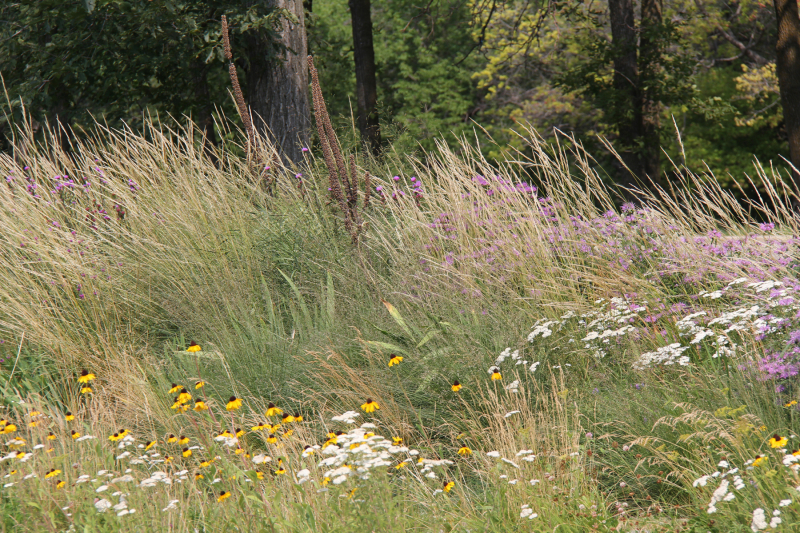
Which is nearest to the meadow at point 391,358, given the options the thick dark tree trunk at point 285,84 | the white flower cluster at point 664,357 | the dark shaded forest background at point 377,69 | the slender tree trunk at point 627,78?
the white flower cluster at point 664,357

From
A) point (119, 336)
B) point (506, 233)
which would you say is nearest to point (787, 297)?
point (506, 233)

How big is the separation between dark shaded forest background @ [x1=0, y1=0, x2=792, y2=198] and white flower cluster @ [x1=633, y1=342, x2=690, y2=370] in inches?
58.4

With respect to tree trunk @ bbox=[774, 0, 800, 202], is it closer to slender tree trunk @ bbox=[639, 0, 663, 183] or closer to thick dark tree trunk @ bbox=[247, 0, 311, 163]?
slender tree trunk @ bbox=[639, 0, 663, 183]

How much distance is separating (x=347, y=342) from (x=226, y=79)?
349 inches

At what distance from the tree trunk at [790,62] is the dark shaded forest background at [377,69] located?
1460 millimetres

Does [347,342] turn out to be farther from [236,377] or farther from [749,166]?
[749,166]

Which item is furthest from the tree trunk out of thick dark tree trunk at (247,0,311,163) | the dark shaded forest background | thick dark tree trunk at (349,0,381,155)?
thick dark tree trunk at (349,0,381,155)

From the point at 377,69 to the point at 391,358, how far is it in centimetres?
1353

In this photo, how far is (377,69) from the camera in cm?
1565

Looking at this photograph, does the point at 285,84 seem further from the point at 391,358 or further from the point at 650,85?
the point at 650,85

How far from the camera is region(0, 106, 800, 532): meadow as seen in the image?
8.31ft

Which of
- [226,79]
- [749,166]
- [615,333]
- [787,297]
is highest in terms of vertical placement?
[226,79]

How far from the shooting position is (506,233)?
14.2 feet

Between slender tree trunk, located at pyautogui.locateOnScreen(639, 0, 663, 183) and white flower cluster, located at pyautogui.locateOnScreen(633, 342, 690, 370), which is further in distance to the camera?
slender tree trunk, located at pyautogui.locateOnScreen(639, 0, 663, 183)
